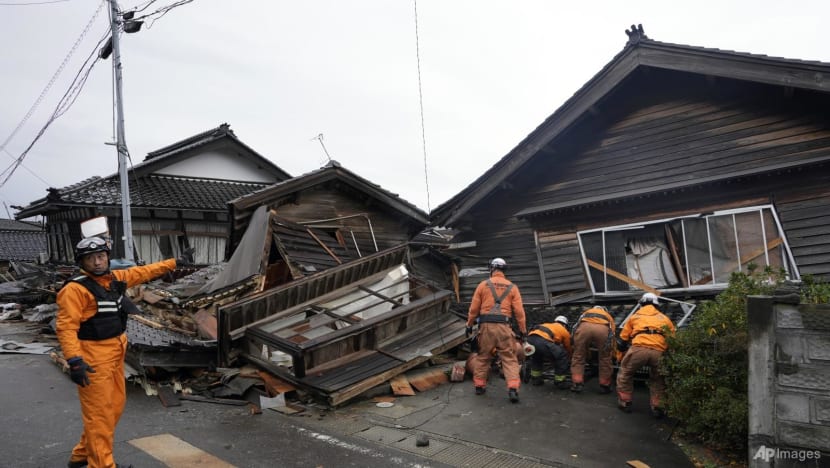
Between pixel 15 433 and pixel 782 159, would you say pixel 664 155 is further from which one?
pixel 15 433

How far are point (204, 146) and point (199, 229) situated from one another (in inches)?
144

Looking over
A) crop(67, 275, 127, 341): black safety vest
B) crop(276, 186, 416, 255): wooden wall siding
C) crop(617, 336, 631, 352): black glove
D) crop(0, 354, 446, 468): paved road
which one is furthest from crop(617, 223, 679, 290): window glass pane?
crop(67, 275, 127, 341): black safety vest

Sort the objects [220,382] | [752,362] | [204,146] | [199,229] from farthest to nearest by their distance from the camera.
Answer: [204,146]
[199,229]
[220,382]
[752,362]

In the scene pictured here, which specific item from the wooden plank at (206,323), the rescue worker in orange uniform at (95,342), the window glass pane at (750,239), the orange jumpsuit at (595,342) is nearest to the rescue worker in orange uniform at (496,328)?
the orange jumpsuit at (595,342)

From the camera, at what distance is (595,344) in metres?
6.85

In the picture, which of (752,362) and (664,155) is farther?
(664,155)

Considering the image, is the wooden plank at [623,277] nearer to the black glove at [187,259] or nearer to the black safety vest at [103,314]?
the black safety vest at [103,314]

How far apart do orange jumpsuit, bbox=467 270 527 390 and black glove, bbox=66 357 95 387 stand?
4535mm

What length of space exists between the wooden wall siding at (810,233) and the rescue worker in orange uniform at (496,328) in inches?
157

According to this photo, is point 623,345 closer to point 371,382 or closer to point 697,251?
point 697,251

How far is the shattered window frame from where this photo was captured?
736 centimetres

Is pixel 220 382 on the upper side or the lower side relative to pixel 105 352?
lower

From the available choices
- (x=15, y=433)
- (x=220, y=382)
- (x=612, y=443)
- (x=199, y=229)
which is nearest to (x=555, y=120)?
(x=612, y=443)

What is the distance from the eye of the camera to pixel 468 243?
1077 centimetres
